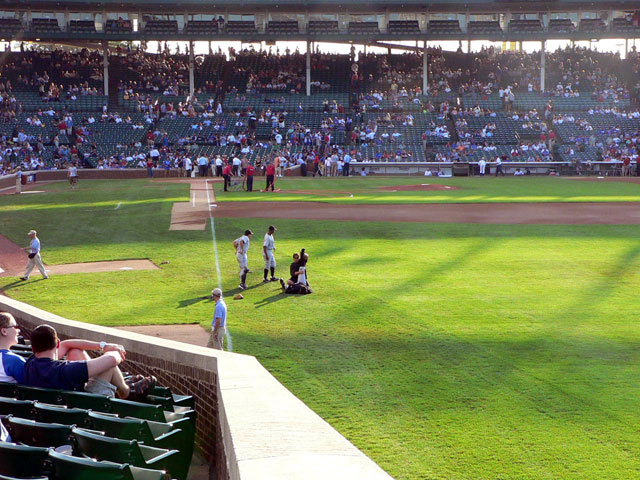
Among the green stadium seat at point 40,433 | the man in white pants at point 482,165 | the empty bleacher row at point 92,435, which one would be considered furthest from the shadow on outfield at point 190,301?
the man in white pants at point 482,165

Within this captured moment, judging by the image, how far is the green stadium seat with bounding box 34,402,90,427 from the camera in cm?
580

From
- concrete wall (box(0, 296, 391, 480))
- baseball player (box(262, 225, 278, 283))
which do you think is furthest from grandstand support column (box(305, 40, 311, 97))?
concrete wall (box(0, 296, 391, 480))

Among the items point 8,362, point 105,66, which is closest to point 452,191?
point 105,66

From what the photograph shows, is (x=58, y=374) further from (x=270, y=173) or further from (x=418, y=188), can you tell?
(x=418, y=188)

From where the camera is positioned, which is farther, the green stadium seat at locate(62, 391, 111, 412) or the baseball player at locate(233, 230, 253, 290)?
the baseball player at locate(233, 230, 253, 290)

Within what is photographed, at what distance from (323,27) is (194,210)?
3762cm

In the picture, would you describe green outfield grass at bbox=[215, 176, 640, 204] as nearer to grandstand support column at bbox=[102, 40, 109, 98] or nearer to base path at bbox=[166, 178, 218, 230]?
base path at bbox=[166, 178, 218, 230]

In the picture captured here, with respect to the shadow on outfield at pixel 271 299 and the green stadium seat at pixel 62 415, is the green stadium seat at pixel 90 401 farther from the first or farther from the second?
the shadow on outfield at pixel 271 299

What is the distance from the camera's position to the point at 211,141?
57.0 meters

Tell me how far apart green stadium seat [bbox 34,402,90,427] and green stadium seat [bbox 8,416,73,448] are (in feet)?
0.83

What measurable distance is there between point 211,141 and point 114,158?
7.00 meters

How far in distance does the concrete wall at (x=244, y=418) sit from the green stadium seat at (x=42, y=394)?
1.30 meters

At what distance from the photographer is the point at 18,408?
19.7ft

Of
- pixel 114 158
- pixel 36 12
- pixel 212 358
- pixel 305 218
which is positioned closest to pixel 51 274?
pixel 305 218
